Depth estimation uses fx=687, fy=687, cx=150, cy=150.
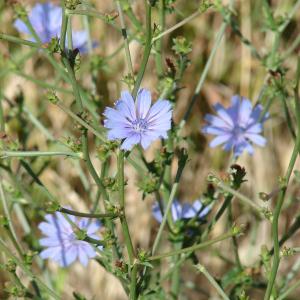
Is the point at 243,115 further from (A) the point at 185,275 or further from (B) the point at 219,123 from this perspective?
(A) the point at 185,275

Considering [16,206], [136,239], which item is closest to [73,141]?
[16,206]

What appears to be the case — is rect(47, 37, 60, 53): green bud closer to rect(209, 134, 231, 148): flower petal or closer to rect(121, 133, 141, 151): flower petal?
rect(121, 133, 141, 151): flower petal

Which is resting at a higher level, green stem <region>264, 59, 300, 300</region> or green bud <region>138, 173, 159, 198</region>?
green bud <region>138, 173, 159, 198</region>

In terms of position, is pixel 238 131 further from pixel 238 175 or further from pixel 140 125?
pixel 140 125

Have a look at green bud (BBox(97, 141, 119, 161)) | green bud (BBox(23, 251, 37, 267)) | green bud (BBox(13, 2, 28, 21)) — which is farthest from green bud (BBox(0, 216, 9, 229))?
green bud (BBox(13, 2, 28, 21))

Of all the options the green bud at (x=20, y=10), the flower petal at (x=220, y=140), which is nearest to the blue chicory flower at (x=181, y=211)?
the flower petal at (x=220, y=140)
